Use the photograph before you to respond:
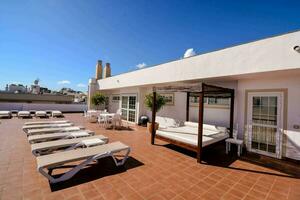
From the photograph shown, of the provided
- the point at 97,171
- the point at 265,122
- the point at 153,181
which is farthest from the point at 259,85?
the point at 97,171

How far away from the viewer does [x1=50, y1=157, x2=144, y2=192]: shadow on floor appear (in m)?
2.98

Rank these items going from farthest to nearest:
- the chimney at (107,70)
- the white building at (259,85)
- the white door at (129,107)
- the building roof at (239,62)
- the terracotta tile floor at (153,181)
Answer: the chimney at (107,70)
the white door at (129,107)
the white building at (259,85)
the building roof at (239,62)
the terracotta tile floor at (153,181)

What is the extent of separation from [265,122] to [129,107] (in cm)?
906

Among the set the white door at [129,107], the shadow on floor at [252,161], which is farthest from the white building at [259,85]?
the white door at [129,107]

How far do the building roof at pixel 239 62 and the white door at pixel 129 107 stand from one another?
3.88 metres

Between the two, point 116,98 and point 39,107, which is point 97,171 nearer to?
point 116,98

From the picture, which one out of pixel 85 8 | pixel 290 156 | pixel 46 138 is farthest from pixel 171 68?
pixel 46 138

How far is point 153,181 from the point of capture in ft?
10.5

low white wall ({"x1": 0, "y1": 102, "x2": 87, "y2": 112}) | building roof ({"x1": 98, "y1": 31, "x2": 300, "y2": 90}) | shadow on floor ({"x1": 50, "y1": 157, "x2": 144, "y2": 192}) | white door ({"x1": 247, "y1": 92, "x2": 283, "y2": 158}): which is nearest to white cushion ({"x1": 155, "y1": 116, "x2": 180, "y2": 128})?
building roof ({"x1": 98, "y1": 31, "x2": 300, "y2": 90})

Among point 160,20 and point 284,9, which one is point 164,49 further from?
A: point 284,9

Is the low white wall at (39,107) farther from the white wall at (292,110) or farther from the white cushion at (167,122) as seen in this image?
the white wall at (292,110)

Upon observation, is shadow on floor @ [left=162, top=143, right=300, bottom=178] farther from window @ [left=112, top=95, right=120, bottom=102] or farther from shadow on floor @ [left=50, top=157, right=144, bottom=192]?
window @ [left=112, top=95, right=120, bottom=102]

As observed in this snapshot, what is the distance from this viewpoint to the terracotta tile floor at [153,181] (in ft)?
8.85

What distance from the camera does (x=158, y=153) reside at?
5.01 m
